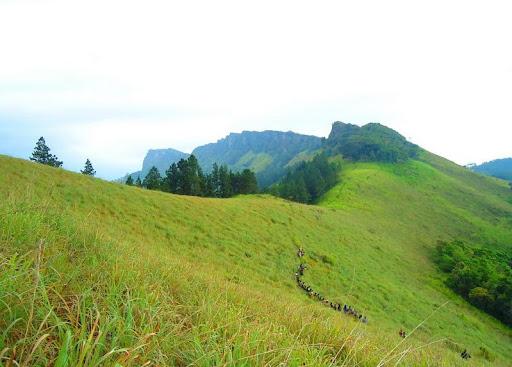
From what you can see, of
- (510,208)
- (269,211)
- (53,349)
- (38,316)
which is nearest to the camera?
(53,349)

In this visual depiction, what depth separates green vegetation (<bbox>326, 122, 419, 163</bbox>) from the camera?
437 ft

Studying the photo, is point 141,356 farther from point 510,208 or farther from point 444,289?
point 510,208

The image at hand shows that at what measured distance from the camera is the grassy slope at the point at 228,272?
10.1 feet

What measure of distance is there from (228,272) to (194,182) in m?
40.2

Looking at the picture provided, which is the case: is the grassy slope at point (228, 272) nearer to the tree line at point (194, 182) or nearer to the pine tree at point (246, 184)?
the tree line at point (194, 182)

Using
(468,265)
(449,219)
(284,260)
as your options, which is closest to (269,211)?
(284,260)

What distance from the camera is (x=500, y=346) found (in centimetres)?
3634

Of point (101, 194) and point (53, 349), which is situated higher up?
point (53, 349)

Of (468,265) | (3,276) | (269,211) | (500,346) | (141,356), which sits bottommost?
(500,346)

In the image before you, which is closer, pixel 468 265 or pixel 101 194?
pixel 101 194

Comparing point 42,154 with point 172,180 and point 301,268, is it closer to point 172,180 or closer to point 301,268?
point 172,180

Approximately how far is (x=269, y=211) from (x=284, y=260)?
1313 centimetres

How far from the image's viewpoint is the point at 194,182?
63.3m

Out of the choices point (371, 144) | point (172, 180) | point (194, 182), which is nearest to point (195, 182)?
point (194, 182)
